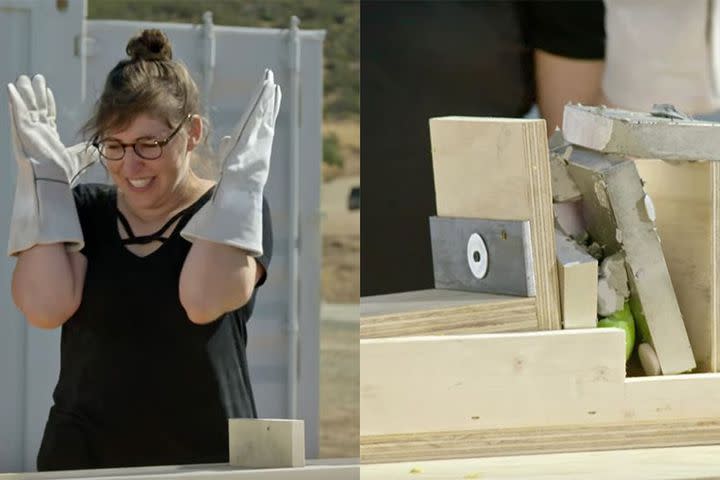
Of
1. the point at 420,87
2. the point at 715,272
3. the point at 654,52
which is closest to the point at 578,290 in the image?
the point at 715,272

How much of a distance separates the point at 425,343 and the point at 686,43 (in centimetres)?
139

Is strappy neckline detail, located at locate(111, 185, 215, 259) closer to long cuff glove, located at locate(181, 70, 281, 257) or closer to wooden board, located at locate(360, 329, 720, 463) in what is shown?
long cuff glove, located at locate(181, 70, 281, 257)

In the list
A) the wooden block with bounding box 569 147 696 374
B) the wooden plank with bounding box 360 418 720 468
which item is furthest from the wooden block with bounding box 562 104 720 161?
the wooden plank with bounding box 360 418 720 468

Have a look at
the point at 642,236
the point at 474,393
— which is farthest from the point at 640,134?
the point at 474,393

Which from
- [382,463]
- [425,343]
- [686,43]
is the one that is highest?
[686,43]

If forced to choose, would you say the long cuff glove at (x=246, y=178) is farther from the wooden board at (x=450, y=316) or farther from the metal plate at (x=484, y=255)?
the metal plate at (x=484, y=255)

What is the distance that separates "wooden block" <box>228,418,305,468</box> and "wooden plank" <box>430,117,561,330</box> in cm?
37

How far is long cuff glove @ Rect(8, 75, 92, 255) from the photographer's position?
1.17 meters

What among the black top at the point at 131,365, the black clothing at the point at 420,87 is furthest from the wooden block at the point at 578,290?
the black clothing at the point at 420,87

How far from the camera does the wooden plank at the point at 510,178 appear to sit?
1461mm

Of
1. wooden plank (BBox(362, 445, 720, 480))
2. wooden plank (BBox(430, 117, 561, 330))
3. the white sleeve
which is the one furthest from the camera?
the white sleeve

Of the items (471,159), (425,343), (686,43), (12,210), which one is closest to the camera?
(12,210)

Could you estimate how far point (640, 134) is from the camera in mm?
1542

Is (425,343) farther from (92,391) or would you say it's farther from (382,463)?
(92,391)
